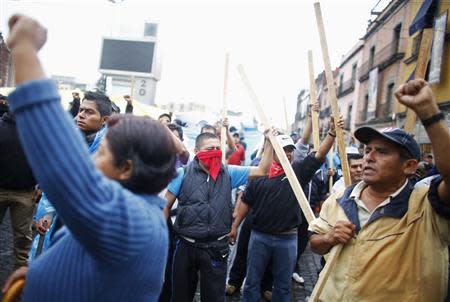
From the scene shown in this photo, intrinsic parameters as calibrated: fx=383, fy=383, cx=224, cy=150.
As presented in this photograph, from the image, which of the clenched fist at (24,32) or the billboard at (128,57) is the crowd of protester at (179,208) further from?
the billboard at (128,57)

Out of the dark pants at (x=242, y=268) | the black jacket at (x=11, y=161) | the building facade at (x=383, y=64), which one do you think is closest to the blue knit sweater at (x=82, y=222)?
the black jacket at (x=11, y=161)

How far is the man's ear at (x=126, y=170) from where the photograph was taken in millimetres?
1168

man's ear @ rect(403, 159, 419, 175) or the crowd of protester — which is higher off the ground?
man's ear @ rect(403, 159, 419, 175)

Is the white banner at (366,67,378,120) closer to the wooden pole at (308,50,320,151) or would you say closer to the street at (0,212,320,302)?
the street at (0,212,320,302)

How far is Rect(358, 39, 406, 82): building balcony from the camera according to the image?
19.0 m

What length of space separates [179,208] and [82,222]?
219 cm

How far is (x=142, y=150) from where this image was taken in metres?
1.17

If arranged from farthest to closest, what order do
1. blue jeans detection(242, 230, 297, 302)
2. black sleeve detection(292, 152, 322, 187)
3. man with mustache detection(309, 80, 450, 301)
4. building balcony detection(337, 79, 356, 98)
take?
building balcony detection(337, 79, 356, 98) < blue jeans detection(242, 230, 297, 302) < black sleeve detection(292, 152, 322, 187) < man with mustache detection(309, 80, 450, 301)

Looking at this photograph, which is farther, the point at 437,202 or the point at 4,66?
the point at 4,66

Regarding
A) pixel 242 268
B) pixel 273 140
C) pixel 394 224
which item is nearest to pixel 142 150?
pixel 394 224

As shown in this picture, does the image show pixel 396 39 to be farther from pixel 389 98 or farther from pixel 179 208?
pixel 179 208

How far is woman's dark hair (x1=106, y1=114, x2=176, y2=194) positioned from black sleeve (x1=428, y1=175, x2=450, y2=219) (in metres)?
1.26

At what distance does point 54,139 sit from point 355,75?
3012 centimetres

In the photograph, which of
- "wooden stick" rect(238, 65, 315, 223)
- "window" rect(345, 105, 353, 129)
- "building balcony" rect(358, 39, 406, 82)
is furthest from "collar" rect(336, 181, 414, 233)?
"window" rect(345, 105, 353, 129)
